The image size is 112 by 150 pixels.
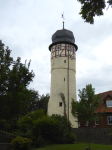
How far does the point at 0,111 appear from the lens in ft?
45.3

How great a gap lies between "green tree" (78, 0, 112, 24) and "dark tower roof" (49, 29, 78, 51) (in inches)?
1144

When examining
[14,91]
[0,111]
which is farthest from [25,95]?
[0,111]

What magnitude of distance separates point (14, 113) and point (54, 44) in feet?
90.1

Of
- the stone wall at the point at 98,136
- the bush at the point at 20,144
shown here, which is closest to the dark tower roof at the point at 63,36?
the stone wall at the point at 98,136

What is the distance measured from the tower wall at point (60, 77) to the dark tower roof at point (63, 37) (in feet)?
2.66

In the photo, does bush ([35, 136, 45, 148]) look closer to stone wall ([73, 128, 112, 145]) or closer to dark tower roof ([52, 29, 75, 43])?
stone wall ([73, 128, 112, 145])

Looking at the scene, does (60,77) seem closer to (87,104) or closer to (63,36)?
(63,36)

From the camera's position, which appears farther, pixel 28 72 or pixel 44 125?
pixel 44 125

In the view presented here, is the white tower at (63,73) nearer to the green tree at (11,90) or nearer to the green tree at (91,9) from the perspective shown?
the green tree at (11,90)

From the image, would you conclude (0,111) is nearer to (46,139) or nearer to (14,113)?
(14,113)

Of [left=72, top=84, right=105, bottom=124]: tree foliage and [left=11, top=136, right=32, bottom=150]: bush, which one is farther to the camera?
[left=72, top=84, right=105, bottom=124]: tree foliage

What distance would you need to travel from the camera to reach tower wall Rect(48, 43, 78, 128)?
118ft

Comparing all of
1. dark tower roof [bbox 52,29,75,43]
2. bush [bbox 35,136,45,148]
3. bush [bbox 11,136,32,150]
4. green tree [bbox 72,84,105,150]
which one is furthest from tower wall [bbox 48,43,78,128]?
bush [bbox 11,136,32,150]

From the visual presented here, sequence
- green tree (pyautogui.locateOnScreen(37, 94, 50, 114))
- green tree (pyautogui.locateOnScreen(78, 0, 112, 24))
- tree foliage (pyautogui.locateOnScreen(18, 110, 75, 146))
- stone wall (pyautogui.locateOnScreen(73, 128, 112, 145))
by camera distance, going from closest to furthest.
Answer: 1. green tree (pyautogui.locateOnScreen(78, 0, 112, 24))
2. tree foliage (pyautogui.locateOnScreen(18, 110, 75, 146))
3. stone wall (pyautogui.locateOnScreen(73, 128, 112, 145))
4. green tree (pyautogui.locateOnScreen(37, 94, 50, 114))
